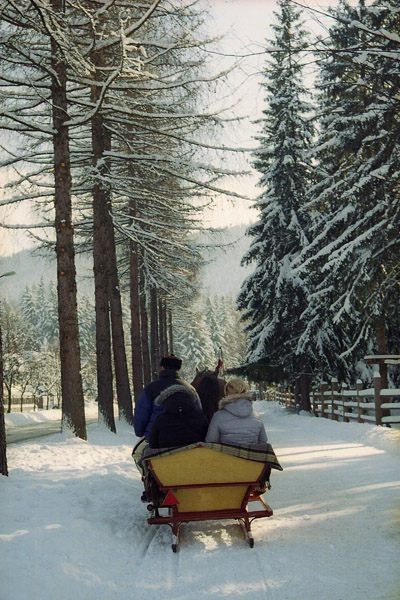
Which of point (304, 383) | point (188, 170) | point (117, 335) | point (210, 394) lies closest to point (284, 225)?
point (304, 383)

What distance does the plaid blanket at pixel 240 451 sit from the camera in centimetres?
573

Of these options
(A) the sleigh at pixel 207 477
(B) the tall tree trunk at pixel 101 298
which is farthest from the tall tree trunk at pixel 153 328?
(A) the sleigh at pixel 207 477

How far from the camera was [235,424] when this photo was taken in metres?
6.39

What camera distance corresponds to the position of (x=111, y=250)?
19.6 m

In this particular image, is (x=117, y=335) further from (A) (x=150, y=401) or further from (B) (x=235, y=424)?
(B) (x=235, y=424)

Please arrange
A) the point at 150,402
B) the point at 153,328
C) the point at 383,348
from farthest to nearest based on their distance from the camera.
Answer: the point at 153,328, the point at 383,348, the point at 150,402

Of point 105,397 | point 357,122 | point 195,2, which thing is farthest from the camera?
point 357,122

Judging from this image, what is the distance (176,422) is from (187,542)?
49.9 inches

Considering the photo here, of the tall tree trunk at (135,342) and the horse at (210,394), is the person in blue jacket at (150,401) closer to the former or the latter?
the horse at (210,394)

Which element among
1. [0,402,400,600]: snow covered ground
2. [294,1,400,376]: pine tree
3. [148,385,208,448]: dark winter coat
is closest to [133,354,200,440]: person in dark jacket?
[148,385,208,448]: dark winter coat

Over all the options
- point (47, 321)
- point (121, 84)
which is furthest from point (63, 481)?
point (47, 321)

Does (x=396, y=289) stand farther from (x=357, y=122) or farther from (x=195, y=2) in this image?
(x=195, y=2)

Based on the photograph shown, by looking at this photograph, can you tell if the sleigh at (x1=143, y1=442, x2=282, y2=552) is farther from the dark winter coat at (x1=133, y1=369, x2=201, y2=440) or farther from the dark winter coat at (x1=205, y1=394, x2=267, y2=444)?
the dark winter coat at (x1=133, y1=369, x2=201, y2=440)

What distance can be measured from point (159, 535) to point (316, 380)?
21616mm
